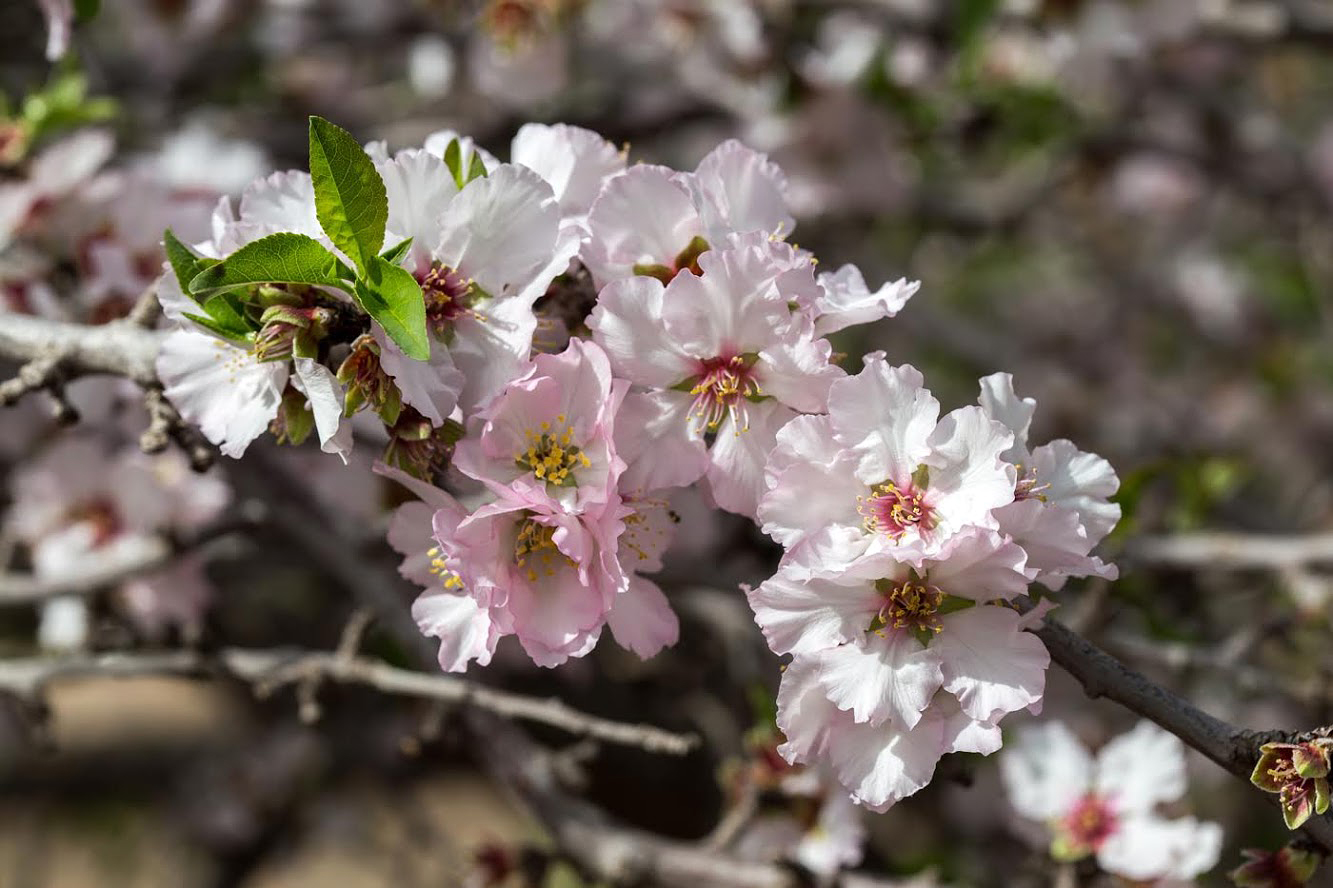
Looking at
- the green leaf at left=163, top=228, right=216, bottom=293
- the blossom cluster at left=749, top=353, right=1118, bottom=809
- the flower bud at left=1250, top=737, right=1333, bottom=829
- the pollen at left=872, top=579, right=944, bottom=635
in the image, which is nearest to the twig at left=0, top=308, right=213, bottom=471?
the green leaf at left=163, top=228, right=216, bottom=293

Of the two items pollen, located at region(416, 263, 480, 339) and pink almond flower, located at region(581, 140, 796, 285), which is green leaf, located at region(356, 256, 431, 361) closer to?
pollen, located at region(416, 263, 480, 339)

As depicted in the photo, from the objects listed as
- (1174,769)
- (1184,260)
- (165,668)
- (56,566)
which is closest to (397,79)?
(56,566)

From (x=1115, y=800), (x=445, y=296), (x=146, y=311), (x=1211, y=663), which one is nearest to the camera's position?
(x=445, y=296)

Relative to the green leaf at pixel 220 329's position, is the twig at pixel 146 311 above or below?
below

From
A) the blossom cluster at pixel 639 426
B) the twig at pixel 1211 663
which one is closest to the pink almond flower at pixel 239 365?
the blossom cluster at pixel 639 426

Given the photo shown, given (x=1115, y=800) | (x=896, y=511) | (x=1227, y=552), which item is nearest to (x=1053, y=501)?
(x=896, y=511)

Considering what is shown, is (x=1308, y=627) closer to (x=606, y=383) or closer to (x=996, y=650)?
(x=996, y=650)

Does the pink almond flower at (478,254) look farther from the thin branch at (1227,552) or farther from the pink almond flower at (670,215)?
the thin branch at (1227,552)

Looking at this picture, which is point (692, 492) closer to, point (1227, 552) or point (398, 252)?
point (398, 252)
